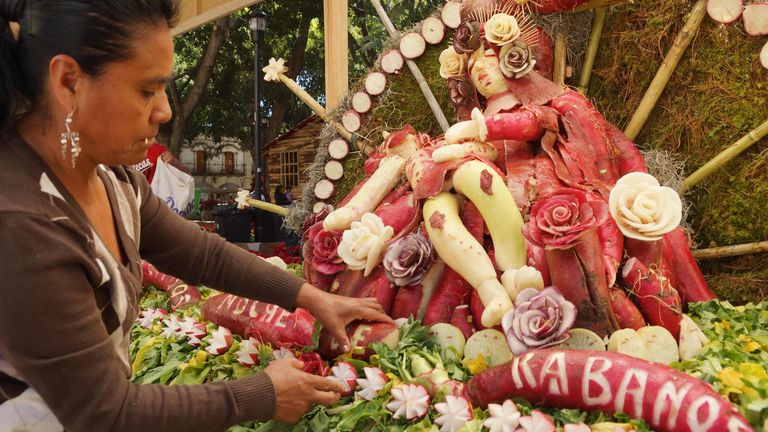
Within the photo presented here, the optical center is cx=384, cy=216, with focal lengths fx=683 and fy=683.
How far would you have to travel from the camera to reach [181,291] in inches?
108

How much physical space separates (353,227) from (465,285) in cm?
36

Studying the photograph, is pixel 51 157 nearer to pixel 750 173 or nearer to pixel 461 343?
pixel 461 343

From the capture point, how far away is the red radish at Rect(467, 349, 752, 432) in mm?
1168

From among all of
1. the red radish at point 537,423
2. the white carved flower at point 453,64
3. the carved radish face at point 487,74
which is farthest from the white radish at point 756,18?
the red radish at point 537,423

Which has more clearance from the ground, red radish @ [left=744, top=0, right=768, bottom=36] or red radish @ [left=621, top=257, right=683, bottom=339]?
red radish @ [left=744, top=0, right=768, bottom=36]

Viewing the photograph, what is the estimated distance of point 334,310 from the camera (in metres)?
1.64

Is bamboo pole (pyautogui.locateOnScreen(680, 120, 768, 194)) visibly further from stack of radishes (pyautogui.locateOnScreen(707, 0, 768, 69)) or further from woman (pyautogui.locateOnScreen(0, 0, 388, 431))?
woman (pyautogui.locateOnScreen(0, 0, 388, 431))

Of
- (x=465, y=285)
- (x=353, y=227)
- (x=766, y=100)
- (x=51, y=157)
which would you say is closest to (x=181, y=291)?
(x=353, y=227)

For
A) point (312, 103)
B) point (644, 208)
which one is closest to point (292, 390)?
point (644, 208)

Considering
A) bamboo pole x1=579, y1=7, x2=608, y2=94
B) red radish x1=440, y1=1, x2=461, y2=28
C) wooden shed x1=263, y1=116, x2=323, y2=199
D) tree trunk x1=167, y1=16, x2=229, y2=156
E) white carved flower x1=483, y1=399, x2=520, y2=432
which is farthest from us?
wooden shed x1=263, y1=116, x2=323, y2=199

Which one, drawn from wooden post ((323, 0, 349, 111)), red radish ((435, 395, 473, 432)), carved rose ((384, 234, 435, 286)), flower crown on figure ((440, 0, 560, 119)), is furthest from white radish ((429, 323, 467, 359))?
wooden post ((323, 0, 349, 111))

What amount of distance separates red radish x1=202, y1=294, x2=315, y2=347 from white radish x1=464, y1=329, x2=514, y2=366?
0.44 m

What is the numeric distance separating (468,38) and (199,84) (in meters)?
8.93

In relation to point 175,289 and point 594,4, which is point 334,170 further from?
point 594,4
